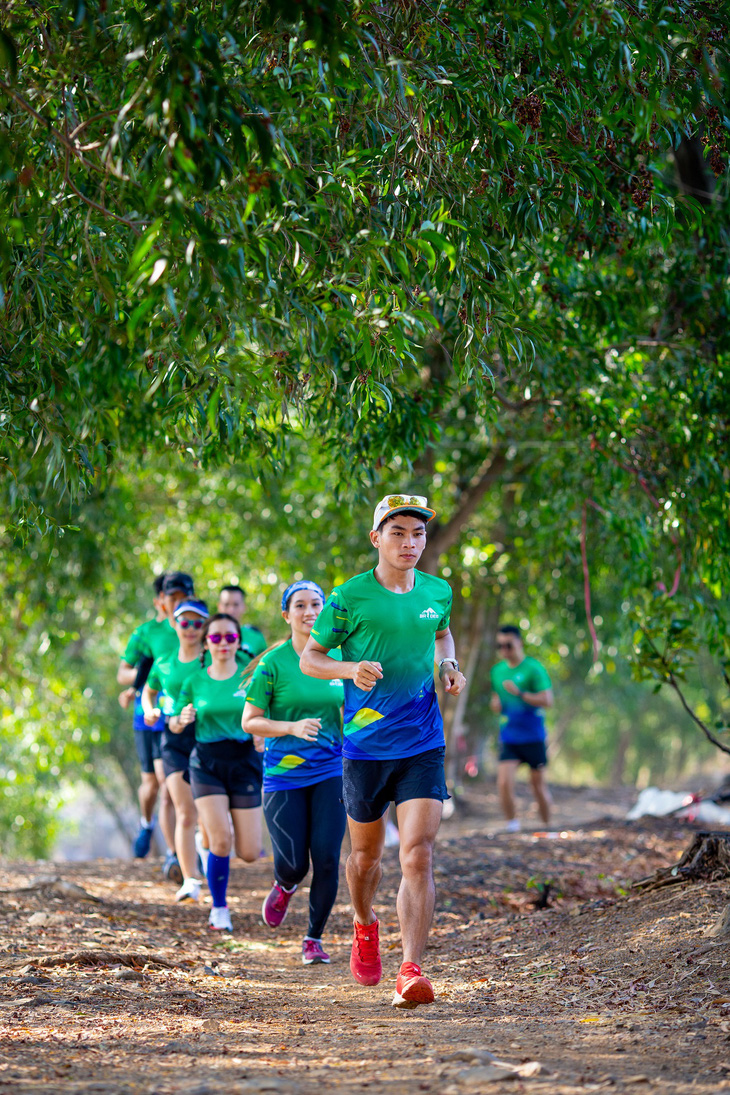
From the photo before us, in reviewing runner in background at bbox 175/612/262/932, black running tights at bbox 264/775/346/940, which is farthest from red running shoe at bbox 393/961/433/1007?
runner in background at bbox 175/612/262/932

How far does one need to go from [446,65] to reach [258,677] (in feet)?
11.3

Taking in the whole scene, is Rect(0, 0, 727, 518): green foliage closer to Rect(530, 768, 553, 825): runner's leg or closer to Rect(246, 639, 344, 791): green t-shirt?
Rect(246, 639, 344, 791): green t-shirt

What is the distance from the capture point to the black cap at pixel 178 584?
29.9 feet

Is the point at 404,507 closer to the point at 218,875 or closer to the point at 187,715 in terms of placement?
the point at 187,715

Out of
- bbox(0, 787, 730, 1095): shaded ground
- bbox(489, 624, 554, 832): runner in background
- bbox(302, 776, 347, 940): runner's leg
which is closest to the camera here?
bbox(0, 787, 730, 1095): shaded ground

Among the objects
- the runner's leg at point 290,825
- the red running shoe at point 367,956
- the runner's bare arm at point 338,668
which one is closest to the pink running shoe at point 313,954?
the runner's leg at point 290,825

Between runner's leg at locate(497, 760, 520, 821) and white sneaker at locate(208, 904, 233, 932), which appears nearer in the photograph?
white sneaker at locate(208, 904, 233, 932)

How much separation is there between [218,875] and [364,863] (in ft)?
7.86

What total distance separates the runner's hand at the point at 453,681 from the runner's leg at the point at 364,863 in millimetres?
774

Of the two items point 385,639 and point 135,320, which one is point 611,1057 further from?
point 135,320

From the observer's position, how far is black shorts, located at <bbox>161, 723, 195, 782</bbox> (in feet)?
26.7

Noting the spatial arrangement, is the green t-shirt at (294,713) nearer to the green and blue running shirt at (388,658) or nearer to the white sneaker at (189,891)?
the green and blue running shirt at (388,658)

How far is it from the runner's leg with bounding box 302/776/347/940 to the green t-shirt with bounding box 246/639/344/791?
0.28 ft

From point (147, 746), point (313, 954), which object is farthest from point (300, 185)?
point (147, 746)
